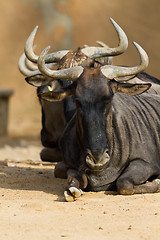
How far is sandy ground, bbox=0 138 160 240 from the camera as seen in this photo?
454 centimetres

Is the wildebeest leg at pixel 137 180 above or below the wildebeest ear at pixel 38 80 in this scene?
below

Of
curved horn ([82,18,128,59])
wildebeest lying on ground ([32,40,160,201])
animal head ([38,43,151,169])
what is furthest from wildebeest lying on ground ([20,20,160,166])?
animal head ([38,43,151,169])

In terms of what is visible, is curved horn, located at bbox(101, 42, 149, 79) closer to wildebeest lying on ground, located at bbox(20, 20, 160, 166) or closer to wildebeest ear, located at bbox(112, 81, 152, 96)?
wildebeest ear, located at bbox(112, 81, 152, 96)

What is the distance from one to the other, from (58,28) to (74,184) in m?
16.6

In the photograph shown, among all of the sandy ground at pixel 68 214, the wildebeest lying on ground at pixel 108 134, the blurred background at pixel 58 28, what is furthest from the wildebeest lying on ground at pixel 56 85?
the blurred background at pixel 58 28

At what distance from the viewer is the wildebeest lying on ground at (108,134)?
6031 millimetres

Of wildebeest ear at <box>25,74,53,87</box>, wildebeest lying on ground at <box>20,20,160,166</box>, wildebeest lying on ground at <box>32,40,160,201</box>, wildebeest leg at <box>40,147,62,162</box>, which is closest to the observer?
wildebeest lying on ground at <box>32,40,160,201</box>

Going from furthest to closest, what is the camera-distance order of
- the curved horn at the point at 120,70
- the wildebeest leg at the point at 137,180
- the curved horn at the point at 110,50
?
the curved horn at the point at 110,50 → the curved horn at the point at 120,70 → the wildebeest leg at the point at 137,180

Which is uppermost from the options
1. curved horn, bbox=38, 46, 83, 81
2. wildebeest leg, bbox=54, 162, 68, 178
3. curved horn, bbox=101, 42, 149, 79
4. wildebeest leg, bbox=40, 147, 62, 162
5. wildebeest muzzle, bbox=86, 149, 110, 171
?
curved horn, bbox=101, 42, 149, 79

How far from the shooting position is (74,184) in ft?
20.5

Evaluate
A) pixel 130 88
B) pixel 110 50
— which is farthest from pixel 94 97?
pixel 110 50

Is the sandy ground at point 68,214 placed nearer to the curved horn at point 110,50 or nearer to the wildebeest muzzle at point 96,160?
the wildebeest muzzle at point 96,160

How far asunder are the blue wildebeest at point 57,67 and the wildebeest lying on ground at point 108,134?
1.93 feet

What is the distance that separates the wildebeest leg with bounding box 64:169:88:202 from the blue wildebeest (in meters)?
1.14
